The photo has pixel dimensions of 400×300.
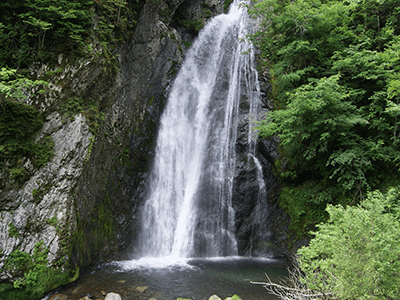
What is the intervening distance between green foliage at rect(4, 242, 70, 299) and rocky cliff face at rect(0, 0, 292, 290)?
14 centimetres

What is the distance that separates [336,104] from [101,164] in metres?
8.73

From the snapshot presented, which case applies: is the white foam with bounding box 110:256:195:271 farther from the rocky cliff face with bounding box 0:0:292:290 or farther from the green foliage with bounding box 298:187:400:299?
the green foliage with bounding box 298:187:400:299

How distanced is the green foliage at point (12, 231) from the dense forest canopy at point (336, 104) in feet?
28.7

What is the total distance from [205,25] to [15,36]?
40.1ft

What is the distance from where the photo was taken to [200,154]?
41.7ft

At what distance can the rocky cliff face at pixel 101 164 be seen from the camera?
6.36 meters

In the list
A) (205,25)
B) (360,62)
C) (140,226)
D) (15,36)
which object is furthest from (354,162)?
(205,25)

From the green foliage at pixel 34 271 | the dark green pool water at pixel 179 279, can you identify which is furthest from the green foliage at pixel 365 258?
the green foliage at pixel 34 271

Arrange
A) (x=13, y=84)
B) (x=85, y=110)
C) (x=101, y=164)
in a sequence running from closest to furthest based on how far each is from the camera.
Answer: (x=13, y=84) < (x=85, y=110) < (x=101, y=164)

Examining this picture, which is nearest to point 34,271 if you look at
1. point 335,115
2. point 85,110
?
point 85,110

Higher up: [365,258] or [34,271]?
[365,258]

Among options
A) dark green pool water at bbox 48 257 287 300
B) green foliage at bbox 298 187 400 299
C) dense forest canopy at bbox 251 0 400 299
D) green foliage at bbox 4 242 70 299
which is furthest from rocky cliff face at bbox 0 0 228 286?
green foliage at bbox 298 187 400 299

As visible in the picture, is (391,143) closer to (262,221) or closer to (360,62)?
(360,62)

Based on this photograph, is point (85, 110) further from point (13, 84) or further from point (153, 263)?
point (153, 263)
